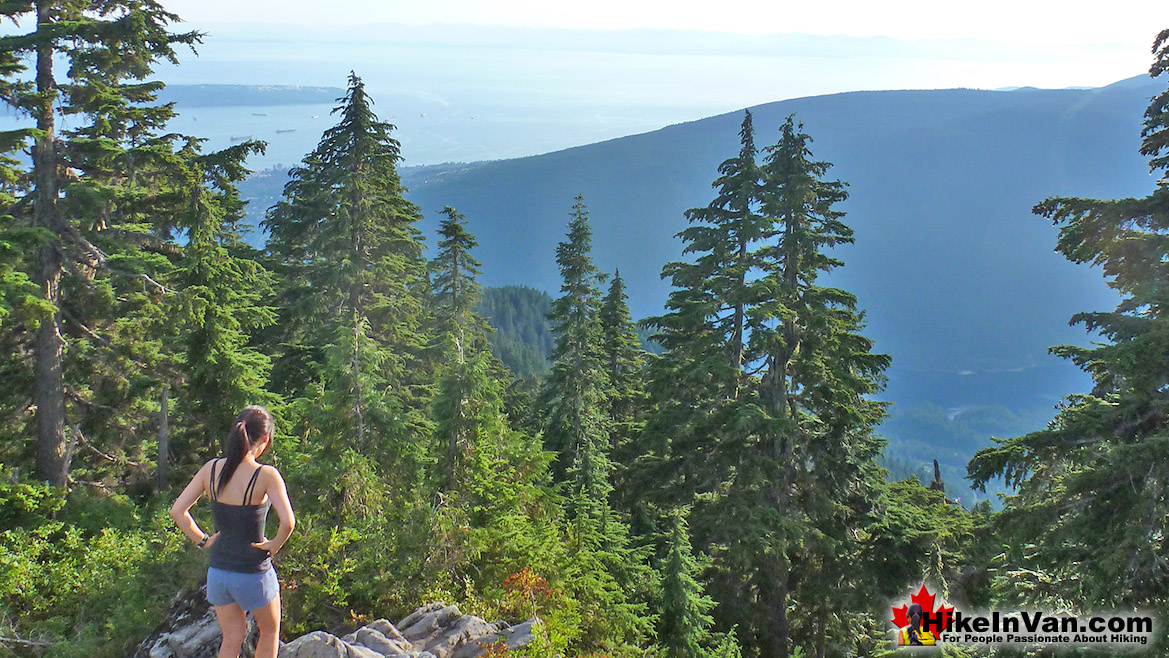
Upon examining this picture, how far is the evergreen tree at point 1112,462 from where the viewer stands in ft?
30.1

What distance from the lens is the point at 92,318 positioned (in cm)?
1623

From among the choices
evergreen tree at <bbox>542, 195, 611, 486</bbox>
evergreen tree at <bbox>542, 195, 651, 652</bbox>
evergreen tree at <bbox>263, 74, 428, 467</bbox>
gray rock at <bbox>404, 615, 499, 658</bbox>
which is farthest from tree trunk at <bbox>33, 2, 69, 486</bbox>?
evergreen tree at <bbox>542, 195, 611, 486</bbox>

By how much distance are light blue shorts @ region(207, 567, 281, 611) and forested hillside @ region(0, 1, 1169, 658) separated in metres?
0.91

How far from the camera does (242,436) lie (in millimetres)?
5879

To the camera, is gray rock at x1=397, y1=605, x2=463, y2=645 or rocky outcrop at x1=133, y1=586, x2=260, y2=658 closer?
rocky outcrop at x1=133, y1=586, x2=260, y2=658

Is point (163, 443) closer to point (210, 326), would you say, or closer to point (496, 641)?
point (210, 326)

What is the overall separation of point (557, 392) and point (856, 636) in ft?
40.8

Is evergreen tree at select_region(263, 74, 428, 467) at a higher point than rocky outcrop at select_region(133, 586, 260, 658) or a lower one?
higher

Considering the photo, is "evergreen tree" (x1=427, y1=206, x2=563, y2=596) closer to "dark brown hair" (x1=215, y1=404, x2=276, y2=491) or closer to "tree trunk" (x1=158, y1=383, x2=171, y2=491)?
"dark brown hair" (x1=215, y1=404, x2=276, y2=491)

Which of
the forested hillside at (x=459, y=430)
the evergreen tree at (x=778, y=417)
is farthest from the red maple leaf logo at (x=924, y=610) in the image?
the evergreen tree at (x=778, y=417)

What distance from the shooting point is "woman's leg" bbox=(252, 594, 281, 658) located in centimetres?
646

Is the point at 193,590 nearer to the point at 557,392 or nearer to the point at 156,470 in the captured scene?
the point at 156,470

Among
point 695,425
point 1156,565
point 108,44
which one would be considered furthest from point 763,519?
point 108,44

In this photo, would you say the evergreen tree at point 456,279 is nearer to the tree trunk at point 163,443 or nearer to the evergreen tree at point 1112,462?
the tree trunk at point 163,443
